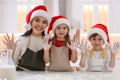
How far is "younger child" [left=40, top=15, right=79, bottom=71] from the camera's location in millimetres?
1435

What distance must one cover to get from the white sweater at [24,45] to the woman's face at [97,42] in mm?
308

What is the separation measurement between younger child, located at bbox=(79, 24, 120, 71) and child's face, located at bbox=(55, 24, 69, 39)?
12 cm

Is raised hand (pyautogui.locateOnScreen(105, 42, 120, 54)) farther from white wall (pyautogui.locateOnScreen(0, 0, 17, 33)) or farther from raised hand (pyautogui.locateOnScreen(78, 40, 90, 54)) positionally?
white wall (pyautogui.locateOnScreen(0, 0, 17, 33))

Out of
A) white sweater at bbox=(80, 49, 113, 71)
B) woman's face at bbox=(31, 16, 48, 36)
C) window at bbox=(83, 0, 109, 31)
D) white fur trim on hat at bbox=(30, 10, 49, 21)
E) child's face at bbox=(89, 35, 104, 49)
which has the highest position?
window at bbox=(83, 0, 109, 31)

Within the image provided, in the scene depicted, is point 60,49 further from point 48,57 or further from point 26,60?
point 26,60

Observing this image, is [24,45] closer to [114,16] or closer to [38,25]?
[38,25]

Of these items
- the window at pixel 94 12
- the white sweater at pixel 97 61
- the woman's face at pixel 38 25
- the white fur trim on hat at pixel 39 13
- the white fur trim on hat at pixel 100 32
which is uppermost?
the window at pixel 94 12

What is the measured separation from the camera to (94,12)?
2.77 m

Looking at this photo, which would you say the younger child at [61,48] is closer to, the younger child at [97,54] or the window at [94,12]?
the younger child at [97,54]

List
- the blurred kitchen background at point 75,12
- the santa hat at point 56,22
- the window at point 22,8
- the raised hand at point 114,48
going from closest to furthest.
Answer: the raised hand at point 114,48 → the santa hat at point 56,22 → the blurred kitchen background at point 75,12 → the window at point 22,8

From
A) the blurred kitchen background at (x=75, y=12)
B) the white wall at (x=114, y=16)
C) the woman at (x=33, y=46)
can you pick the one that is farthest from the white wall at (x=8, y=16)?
the woman at (x=33, y=46)

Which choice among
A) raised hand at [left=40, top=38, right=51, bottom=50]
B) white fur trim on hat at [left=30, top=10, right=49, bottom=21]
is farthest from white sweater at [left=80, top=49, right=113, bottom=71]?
white fur trim on hat at [left=30, top=10, right=49, bottom=21]

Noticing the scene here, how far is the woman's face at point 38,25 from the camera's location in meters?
1.47

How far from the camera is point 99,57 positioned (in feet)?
4.75
